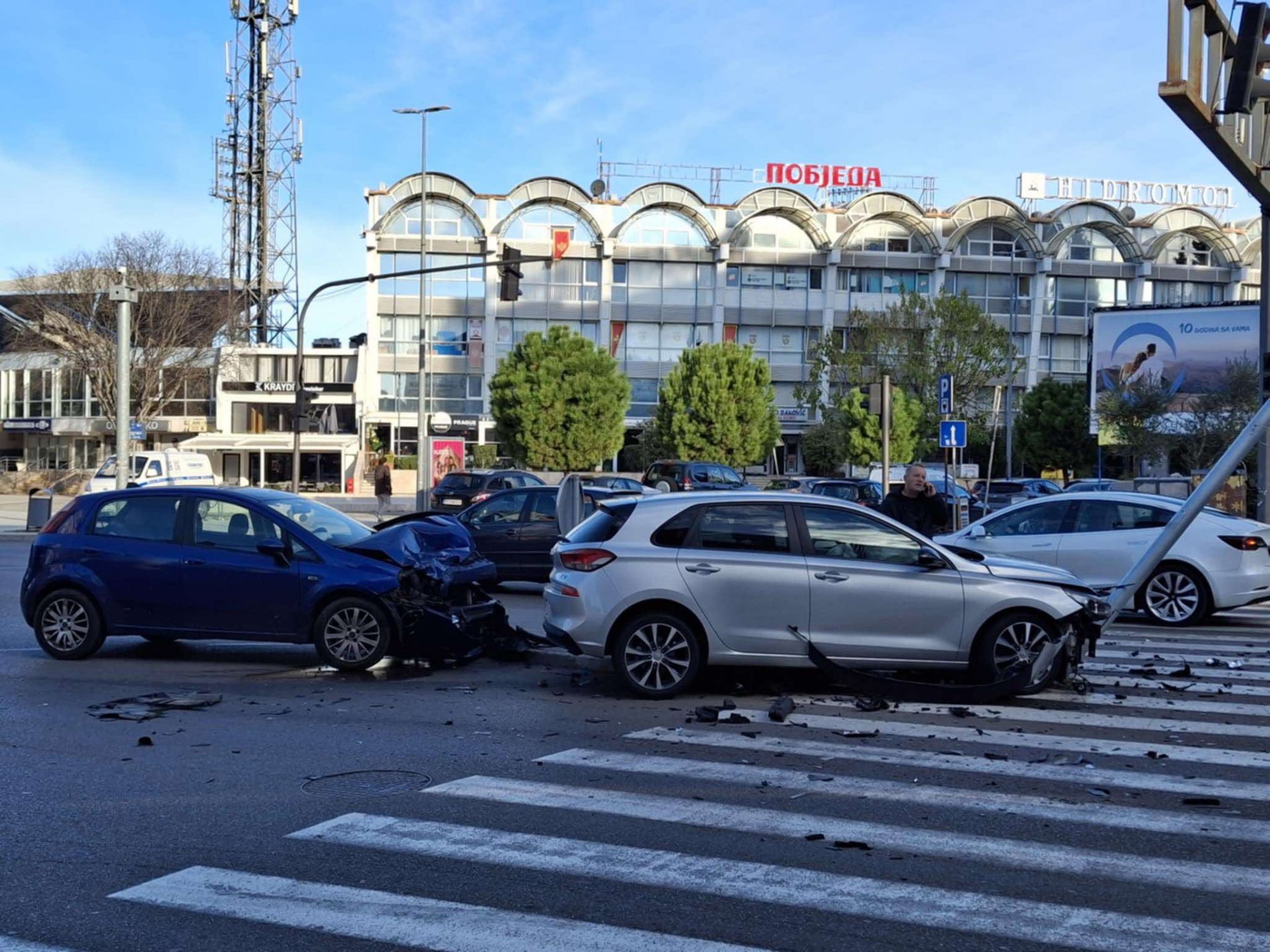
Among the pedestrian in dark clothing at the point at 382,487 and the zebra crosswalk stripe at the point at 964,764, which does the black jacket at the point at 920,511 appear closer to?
the zebra crosswalk stripe at the point at 964,764

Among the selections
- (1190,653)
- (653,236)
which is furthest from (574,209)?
(1190,653)

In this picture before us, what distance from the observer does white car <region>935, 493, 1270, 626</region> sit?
46.0 feet

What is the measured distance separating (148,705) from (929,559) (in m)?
6.08

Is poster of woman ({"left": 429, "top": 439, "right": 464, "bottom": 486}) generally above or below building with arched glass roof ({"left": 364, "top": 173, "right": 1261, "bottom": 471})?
below

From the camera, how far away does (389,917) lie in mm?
4738

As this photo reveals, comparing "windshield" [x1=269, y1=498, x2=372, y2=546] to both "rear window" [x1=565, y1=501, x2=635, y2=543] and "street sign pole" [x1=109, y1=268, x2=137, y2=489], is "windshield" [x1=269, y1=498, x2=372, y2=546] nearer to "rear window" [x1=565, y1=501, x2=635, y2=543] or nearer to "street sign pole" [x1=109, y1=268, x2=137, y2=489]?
"rear window" [x1=565, y1=501, x2=635, y2=543]

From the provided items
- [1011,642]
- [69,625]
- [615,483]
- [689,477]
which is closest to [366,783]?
[1011,642]

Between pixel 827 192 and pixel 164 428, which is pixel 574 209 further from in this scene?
pixel 164 428

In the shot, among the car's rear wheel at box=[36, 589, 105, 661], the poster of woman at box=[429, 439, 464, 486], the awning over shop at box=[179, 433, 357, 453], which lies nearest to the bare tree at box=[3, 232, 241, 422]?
the awning over shop at box=[179, 433, 357, 453]

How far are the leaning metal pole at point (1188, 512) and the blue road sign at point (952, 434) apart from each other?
14.0 metres

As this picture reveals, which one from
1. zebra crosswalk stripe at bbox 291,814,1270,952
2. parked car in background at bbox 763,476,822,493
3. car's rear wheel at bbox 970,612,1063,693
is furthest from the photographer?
parked car in background at bbox 763,476,822,493

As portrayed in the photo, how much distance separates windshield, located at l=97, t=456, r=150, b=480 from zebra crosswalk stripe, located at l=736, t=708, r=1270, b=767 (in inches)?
1418

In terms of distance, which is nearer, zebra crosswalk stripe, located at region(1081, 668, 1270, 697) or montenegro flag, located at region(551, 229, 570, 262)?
zebra crosswalk stripe, located at region(1081, 668, 1270, 697)

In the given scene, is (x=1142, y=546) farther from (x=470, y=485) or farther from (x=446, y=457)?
(x=446, y=457)
